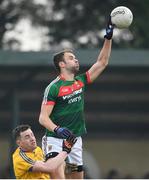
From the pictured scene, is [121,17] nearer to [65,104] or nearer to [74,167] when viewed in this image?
[65,104]

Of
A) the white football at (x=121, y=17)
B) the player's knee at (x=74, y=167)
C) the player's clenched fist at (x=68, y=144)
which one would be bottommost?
the player's knee at (x=74, y=167)

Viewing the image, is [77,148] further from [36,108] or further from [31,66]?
[36,108]

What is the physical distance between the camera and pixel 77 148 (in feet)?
30.8

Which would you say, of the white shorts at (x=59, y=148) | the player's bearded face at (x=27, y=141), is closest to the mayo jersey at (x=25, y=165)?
the player's bearded face at (x=27, y=141)

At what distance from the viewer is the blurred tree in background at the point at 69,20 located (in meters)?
30.8

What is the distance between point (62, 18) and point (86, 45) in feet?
4.51

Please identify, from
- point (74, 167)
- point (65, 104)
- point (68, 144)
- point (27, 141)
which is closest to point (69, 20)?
point (74, 167)

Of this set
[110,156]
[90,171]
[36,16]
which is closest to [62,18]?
[36,16]

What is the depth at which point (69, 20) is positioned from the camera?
32.3 metres

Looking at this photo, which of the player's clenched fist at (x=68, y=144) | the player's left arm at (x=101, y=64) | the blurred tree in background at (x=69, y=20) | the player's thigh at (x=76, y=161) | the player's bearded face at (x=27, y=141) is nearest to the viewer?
the player's clenched fist at (x=68, y=144)

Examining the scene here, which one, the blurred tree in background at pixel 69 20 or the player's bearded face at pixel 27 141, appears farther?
the blurred tree in background at pixel 69 20

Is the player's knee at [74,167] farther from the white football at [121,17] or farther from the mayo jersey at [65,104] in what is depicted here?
the white football at [121,17]

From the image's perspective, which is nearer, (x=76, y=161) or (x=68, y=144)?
(x=68, y=144)

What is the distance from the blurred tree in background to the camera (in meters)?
30.8
